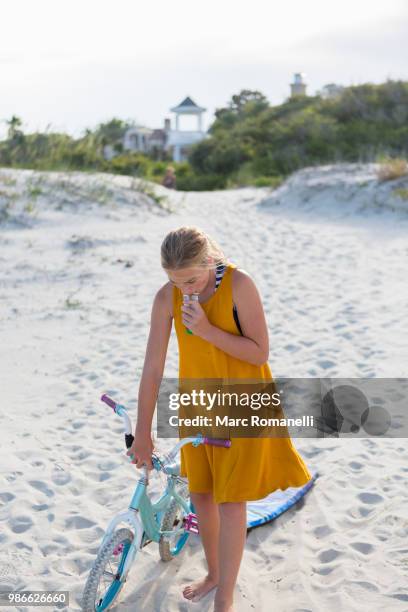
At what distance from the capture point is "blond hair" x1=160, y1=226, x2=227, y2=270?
230 centimetres

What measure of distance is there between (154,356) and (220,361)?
26 centimetres

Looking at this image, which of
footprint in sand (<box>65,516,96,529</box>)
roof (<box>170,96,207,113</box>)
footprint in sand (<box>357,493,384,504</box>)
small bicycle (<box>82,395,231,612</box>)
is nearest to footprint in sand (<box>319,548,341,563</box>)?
footprint in sand (<box>357,493,384,504</box>)

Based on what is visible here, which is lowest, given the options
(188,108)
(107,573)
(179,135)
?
(107,573)

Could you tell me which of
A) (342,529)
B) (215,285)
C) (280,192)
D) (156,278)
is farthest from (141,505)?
(280,192)

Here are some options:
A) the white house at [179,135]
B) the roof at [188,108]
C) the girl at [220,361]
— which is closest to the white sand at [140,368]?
the girl at [220,361]

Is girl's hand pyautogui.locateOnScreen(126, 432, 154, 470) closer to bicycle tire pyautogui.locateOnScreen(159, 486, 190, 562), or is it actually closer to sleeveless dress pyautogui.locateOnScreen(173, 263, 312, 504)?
sleeveless dress pyautogui.locateOnScreen(173, 263, 312, 504)

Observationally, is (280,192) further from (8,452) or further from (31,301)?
(8,452)

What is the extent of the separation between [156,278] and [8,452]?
4720mm

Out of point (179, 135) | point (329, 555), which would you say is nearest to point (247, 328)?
point (329, 555)

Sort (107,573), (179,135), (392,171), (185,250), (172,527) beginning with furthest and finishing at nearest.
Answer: (179,135)
(392,171)
(172,527)
(107,573)
(185,250)

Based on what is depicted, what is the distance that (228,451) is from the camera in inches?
96.0

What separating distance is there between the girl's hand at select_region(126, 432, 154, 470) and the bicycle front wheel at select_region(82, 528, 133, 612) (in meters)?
0.24

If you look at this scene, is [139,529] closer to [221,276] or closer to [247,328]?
[247,328]

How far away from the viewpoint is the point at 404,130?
22891 mm
